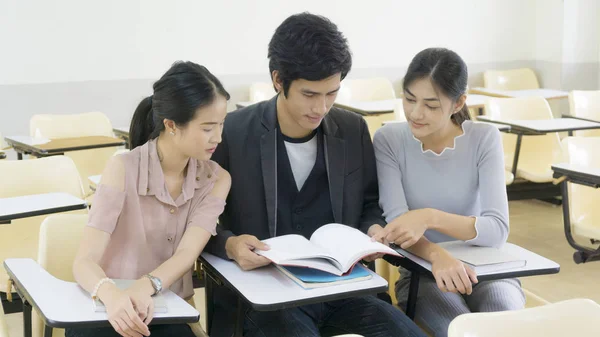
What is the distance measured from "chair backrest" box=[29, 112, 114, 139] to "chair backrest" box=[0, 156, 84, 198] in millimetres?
1665

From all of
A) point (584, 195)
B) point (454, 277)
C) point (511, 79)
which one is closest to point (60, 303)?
point (454, 277)

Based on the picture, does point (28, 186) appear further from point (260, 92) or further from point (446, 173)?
point (260, 92)

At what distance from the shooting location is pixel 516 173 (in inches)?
191

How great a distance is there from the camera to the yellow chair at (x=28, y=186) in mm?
2971

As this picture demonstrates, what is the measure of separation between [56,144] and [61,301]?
2.83 meters

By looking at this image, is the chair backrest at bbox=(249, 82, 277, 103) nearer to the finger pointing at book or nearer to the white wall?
the white wall

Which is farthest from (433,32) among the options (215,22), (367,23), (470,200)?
(470,200)

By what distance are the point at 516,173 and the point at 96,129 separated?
2.74m

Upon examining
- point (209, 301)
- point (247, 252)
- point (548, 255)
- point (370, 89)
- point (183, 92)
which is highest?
point (183, 92)

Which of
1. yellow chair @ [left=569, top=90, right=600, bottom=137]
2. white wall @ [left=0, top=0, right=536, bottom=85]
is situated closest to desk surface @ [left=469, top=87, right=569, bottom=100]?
white wall @ [left=0, top=0, right=536, bottom=85]

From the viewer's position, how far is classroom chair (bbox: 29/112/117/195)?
4.54 meters

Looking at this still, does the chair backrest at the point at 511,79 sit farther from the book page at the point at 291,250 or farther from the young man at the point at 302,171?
the book page at the point at 291,250

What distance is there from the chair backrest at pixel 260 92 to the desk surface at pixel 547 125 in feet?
6.20

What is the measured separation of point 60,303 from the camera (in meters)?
1.62
